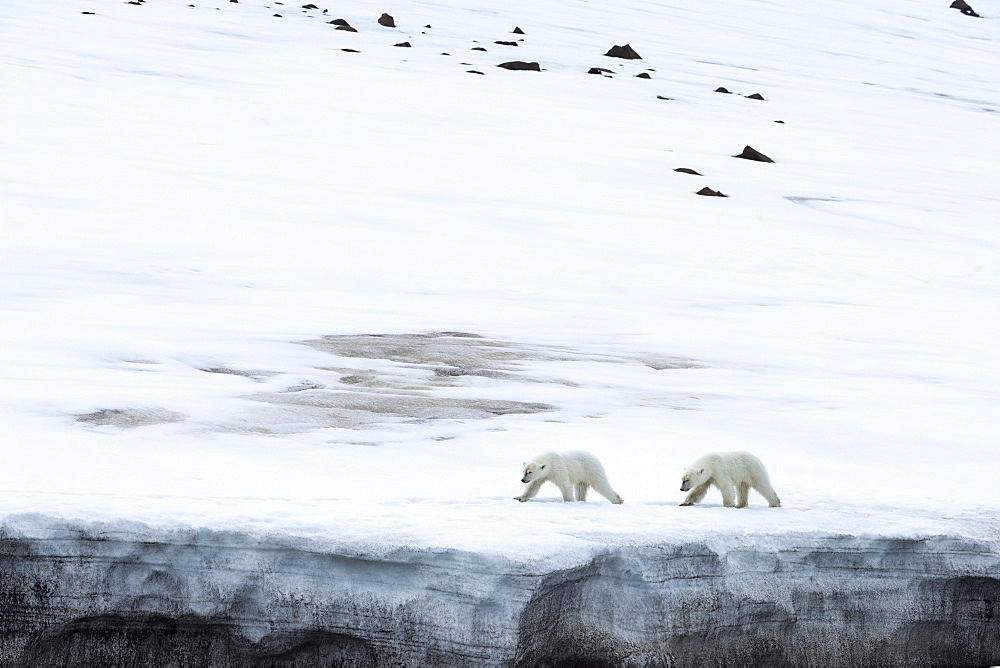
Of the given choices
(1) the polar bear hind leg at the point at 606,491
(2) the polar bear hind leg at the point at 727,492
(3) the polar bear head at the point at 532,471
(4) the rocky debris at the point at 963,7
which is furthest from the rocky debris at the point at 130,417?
(4) the rocky debris at the point at 963,7

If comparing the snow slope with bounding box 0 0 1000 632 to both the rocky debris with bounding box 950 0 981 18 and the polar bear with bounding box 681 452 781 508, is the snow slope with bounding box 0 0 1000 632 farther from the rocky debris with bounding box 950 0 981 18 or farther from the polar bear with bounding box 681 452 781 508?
the rocky debris with bounding box 950 0 981 18

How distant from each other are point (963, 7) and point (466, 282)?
1493 inches

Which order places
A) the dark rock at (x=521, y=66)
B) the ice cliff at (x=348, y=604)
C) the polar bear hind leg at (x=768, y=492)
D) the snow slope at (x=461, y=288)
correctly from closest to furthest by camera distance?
the ice cliff at (x=348, y=604), the polar bear hind leg at (x=768, y=492), the snow slope at (x=461, y=288), the dark rock at (x=521, y=66)

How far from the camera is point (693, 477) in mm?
5418

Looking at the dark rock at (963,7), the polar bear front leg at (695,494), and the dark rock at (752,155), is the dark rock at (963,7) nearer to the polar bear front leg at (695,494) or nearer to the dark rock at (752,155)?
the dark rock at (752,155)

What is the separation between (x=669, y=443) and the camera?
276 inches

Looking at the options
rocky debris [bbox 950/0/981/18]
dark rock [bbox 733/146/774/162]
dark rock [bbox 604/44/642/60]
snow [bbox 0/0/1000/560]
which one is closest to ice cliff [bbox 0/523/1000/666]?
snow [bbox 0/0/1000/560]

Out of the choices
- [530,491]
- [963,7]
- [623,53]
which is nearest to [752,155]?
[623,53]

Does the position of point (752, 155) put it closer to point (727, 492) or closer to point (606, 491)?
point (727, 492)

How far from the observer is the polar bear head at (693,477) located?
17.7ft

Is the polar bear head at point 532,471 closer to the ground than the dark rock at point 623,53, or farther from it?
closer to the ground

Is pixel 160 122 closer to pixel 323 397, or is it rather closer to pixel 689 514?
pixel 323 397

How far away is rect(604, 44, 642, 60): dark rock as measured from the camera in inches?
1159

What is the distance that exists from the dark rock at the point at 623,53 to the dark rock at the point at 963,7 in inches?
779
